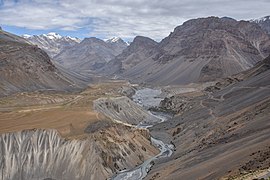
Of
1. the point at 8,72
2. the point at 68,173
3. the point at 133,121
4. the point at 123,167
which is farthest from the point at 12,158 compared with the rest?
the point at 8,72

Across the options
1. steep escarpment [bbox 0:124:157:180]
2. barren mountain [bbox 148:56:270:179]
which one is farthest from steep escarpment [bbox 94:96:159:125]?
steep escarpment [bbox 0:124:157:180]

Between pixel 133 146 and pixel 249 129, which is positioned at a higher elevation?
pixel 249 129

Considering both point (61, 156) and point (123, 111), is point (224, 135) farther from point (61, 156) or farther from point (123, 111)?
point (123, 111)

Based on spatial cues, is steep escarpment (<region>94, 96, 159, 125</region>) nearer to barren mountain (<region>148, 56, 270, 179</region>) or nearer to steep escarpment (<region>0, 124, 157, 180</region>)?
barren mountain (<region>148, 56, 270, 179</region>)

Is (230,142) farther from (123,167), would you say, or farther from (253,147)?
(123,167)

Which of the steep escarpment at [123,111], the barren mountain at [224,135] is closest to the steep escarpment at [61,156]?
the barren mountain at [224,135]
